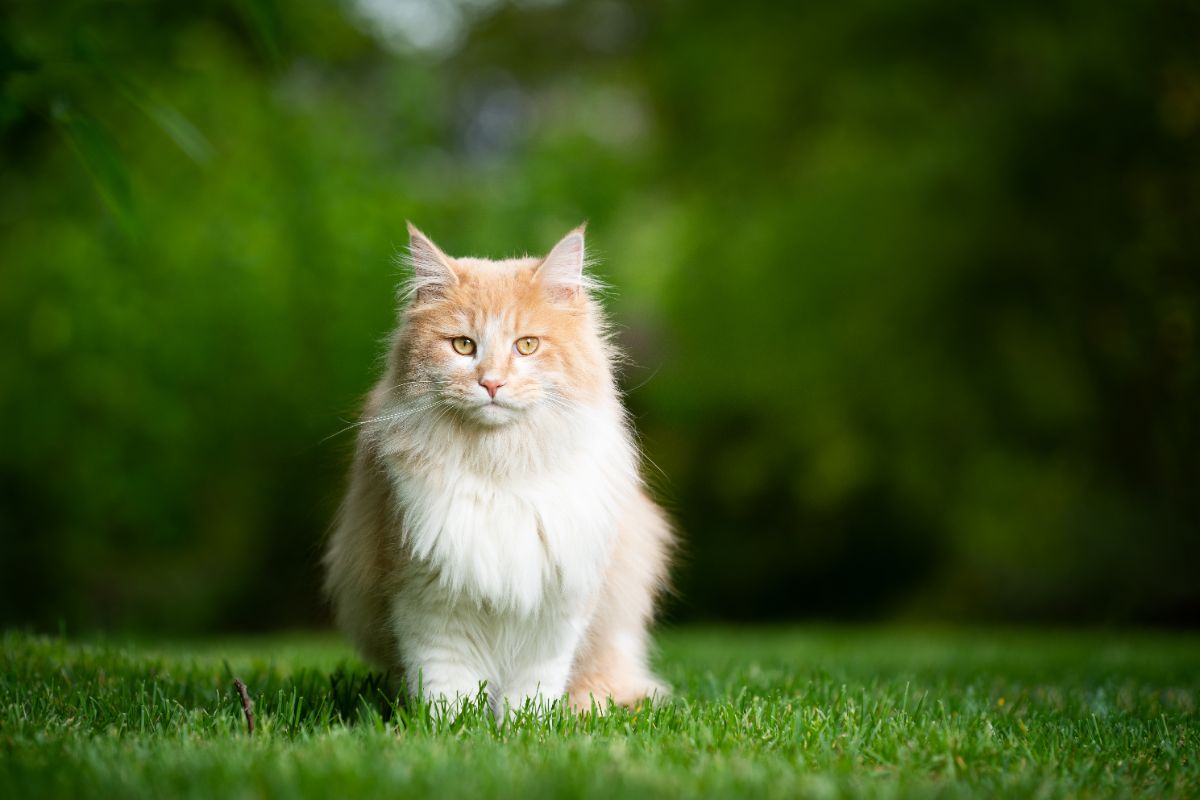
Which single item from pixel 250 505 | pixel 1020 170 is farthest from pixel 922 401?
pixel 250 505

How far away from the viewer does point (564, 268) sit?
3328 mm

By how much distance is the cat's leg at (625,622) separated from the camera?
3.46 metres

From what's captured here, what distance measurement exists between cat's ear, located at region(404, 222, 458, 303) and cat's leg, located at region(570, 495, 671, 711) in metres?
0.92

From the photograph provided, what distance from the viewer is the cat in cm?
307

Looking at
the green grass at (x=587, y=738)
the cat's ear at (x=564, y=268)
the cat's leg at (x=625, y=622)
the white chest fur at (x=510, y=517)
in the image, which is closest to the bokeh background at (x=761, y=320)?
the green grass at (x=587, y=738)

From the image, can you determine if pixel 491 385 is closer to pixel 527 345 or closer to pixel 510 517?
pixel 527 345

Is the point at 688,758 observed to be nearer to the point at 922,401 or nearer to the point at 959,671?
the point at 959,671

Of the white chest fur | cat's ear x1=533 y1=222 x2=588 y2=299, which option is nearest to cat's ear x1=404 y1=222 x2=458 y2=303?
cat's ear x1=533 y1=222 x2=588 y2=299

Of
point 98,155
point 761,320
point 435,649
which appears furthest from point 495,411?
point 761,320

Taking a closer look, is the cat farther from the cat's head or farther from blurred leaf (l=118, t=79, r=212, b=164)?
blurred leaf (l=118, t=79, r=212, b=164)

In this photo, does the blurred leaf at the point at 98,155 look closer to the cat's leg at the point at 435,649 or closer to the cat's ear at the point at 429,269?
the cat's ear at the point at 429,269

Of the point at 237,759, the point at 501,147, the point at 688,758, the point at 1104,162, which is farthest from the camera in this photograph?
the point at 501,147

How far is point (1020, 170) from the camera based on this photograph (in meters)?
9.10

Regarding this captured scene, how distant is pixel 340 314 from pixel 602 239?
8.62 feet
